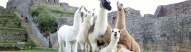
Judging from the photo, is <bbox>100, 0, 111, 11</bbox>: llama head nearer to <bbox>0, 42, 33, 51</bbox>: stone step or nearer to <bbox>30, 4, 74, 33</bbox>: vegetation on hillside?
<bbox>0, 42, 33, 51</bbox>: stone step

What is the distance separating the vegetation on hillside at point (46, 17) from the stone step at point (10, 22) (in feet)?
4.13

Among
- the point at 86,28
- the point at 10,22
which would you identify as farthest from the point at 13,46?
the point at 86,28

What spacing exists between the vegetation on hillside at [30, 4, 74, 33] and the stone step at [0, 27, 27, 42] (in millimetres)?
1397

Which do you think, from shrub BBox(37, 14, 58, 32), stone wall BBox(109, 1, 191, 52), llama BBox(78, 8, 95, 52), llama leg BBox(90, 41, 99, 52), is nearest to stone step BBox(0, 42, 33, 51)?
shrub BBox(37, 14, 58, 32)

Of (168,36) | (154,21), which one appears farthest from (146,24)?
(168,36)

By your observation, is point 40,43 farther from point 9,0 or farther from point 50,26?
point 9,0

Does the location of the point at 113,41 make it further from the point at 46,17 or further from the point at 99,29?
the point at 46,17

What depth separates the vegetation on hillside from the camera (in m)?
20.4

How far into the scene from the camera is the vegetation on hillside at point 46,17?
2036 cm

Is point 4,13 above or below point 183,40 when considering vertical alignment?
above

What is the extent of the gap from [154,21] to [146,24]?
0.52 m

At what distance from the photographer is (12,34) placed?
2098 centimetres

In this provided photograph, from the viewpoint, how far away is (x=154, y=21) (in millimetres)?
11508

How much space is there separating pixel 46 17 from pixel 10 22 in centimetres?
351
